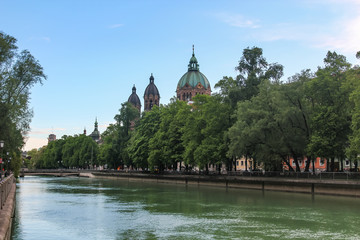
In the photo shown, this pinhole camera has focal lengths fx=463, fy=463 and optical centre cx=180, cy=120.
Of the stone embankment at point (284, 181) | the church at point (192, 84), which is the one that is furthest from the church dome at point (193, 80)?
the stone embankment at point (284, 181)

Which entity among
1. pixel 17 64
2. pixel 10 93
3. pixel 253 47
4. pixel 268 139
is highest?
pixel 253 47

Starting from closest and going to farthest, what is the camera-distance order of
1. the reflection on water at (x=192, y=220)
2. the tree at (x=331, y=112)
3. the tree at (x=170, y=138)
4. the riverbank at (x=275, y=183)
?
the reflection on water at (x=192, y=220)
the riverbank at (x=275, y=183)
the tree at (x=331, y=112)
the tree at (x=170, y=138)

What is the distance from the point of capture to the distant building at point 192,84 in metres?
188

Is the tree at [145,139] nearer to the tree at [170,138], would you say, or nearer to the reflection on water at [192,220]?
the tree at [170,138]

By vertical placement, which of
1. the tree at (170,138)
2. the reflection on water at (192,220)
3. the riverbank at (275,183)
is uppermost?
the tree at (170,138)

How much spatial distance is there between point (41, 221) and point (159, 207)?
11851 mm

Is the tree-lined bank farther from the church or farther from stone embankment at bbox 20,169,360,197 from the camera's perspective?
the church

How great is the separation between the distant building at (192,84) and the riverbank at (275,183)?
96567 millimetres

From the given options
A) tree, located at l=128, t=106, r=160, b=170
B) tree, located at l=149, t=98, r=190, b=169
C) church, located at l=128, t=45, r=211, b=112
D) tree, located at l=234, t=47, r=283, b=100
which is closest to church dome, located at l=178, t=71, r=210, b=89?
church, located at l=128, t=45, r=211, b=112

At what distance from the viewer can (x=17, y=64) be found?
53.8 m

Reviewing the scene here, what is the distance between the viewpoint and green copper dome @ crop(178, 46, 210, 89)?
619ft

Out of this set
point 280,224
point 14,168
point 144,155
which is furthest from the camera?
point 144,155

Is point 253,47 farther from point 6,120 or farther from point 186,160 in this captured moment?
point 6,120

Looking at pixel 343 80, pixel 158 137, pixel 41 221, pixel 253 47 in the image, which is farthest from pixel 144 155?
pixel 41 221
